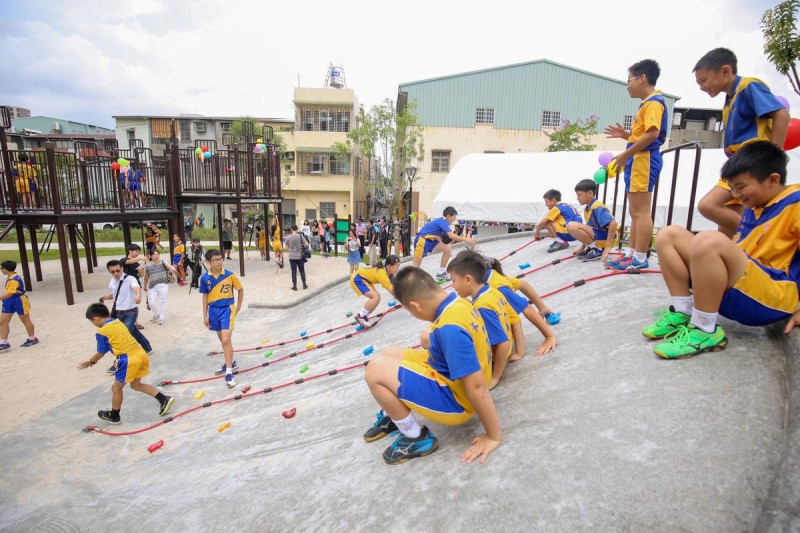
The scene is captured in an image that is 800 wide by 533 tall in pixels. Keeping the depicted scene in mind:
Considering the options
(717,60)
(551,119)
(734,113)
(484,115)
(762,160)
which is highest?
(484,115)

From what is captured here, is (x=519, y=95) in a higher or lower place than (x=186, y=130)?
higher

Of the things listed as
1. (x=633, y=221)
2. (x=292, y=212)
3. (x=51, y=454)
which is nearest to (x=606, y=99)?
(x=292, y=212)

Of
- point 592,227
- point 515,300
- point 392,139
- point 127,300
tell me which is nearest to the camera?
point 515,300

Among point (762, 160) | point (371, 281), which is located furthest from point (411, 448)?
point (371, 281)

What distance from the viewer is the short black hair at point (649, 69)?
4555mm

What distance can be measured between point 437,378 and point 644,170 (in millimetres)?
3673

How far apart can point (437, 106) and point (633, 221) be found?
25.7 meters

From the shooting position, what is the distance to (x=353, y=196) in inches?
1409

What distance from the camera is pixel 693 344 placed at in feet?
9.19

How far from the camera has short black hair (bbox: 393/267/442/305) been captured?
284cm

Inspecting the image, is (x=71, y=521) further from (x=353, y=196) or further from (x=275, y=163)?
(x=353, y=196)

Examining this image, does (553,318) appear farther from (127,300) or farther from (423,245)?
(127,300)

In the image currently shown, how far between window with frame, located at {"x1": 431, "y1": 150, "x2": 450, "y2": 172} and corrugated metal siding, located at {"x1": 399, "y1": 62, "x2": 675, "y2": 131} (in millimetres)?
1826

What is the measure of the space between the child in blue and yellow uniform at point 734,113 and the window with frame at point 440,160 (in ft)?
84.8
